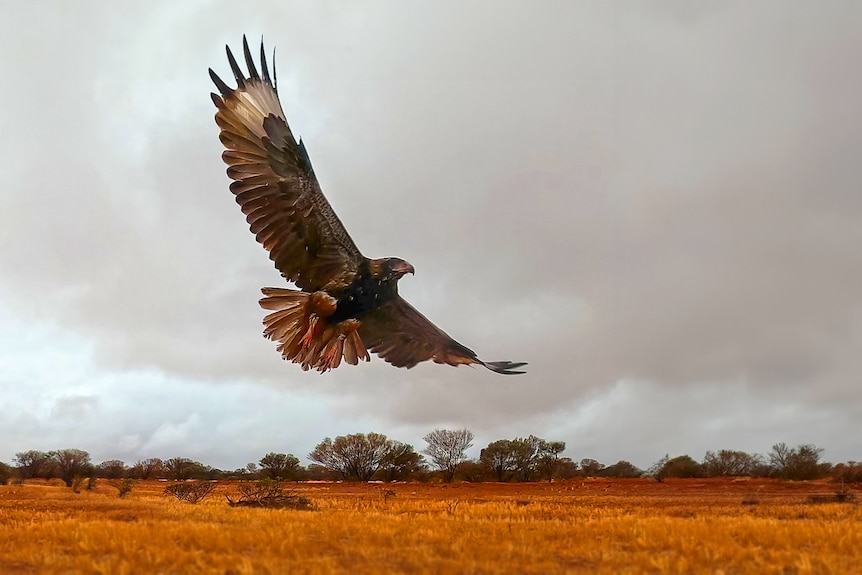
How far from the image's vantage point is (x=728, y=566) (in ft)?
28.2

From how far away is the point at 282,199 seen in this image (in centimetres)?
949

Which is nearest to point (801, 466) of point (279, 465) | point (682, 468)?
point (682, 468)

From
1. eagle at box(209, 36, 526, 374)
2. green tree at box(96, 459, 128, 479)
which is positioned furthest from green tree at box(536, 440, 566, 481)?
eagle at box(209, 36, 526, 374)

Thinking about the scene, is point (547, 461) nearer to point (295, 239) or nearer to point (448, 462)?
point (448, 462)

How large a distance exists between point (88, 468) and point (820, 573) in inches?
2882

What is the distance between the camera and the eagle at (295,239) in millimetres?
9430

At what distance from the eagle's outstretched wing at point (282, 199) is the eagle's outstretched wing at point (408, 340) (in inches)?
50.1

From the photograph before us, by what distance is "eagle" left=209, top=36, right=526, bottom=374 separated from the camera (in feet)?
30.9

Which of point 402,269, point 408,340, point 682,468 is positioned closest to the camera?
point 402,269

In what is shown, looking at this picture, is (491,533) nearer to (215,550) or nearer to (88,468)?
(215,550)

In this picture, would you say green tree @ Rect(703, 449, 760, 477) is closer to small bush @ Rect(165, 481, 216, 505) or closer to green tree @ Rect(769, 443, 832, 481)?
green tree @ Rect(769, 443, 832, 481)

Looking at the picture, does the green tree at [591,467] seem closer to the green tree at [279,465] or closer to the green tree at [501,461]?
the green tree at [501,461]

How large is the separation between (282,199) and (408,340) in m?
2.94

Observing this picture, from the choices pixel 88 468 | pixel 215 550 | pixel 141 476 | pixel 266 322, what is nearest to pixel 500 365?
pixel 266 322
